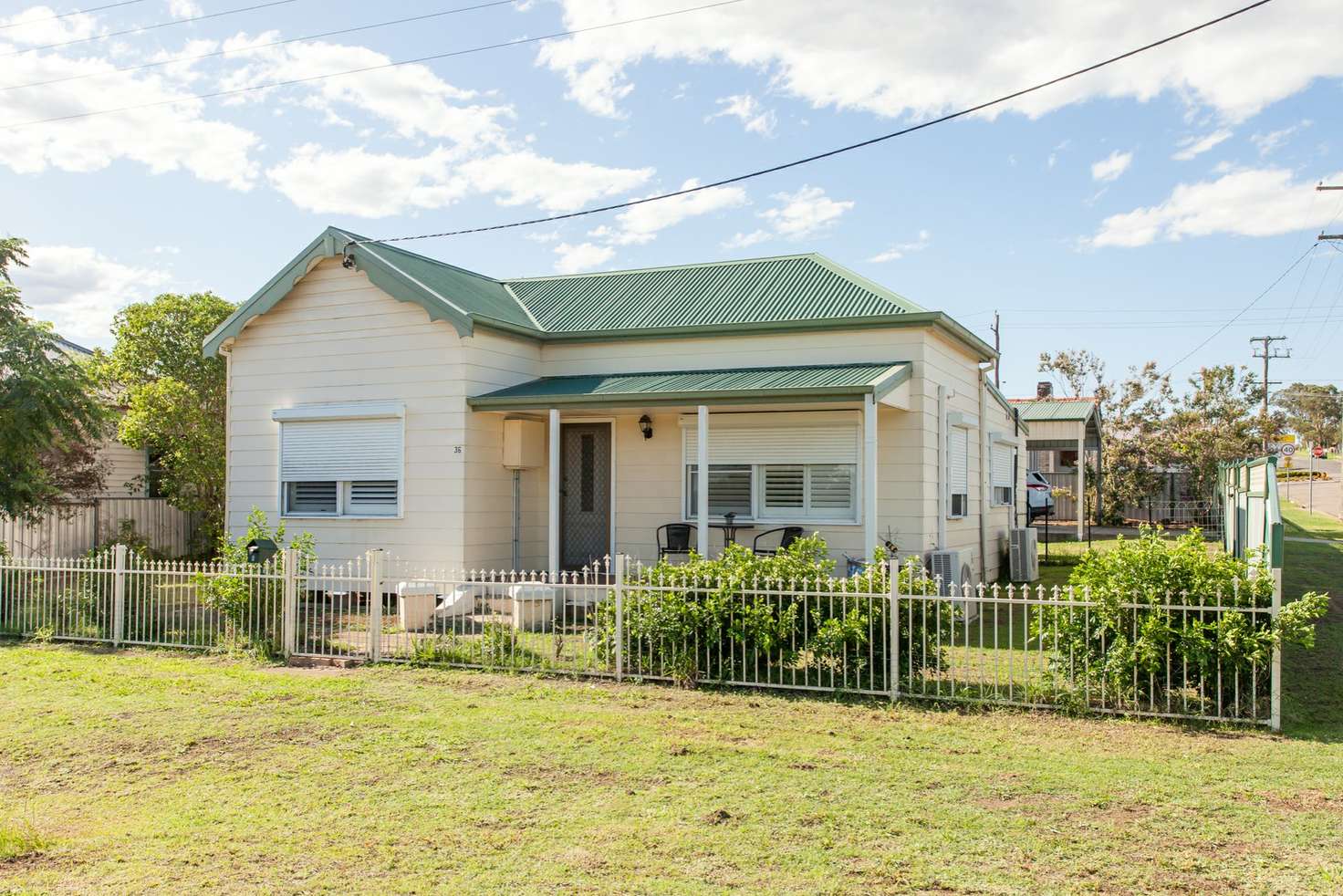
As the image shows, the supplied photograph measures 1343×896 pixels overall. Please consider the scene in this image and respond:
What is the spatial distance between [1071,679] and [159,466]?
2163cm

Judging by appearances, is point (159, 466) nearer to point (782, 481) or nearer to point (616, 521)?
point (616, 521)

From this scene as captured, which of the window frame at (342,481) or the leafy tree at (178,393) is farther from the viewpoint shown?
the leafy tree at (178,393)

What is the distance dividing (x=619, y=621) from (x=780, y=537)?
5500 mm

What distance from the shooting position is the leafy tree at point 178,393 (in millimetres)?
21141

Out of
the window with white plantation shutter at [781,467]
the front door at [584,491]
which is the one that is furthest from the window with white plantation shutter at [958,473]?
the front door at [584,491]

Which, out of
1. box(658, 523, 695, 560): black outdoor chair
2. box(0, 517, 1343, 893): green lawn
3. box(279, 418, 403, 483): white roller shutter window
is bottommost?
box(0, 517, 1343, 893): green lawn

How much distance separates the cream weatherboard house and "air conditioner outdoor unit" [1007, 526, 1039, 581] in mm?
1740

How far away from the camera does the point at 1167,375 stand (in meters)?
37.9

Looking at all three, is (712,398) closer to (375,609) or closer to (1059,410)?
(375,609)

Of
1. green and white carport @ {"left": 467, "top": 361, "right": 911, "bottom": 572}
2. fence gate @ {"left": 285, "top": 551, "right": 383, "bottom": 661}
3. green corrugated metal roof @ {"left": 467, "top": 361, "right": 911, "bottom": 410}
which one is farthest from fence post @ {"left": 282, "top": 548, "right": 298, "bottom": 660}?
green corrugated metal roof @ {"left": 467, "top": 361, "right": 911, "bottom": 410}

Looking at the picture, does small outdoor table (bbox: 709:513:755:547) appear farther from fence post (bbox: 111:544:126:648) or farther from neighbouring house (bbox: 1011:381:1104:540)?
neighbouring house (bbox: 1011:381:1104:540)

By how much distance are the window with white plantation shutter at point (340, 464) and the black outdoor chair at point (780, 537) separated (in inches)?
200

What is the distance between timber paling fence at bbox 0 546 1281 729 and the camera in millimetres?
8000

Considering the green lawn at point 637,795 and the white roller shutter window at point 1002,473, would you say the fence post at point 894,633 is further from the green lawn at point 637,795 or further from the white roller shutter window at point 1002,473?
the white roller shutter window at point 1002,473
